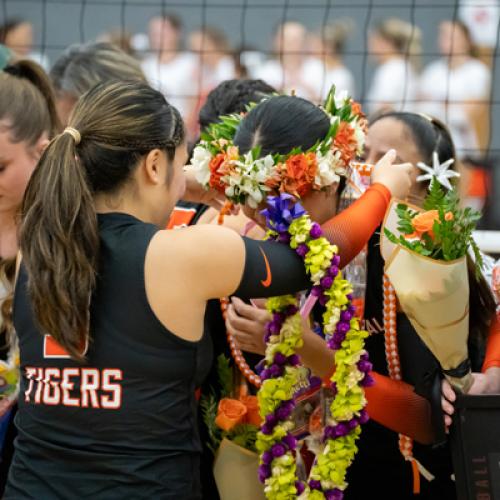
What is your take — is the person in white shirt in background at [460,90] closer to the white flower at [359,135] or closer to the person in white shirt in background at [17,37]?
the person in white shirt in background at [17,37]

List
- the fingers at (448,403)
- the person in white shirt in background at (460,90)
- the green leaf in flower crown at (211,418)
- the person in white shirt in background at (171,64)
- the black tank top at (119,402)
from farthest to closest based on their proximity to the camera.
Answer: the person in white shirt in background at (460,90) → the person in white shirt in background at (171,64) → the green leaf in flower crown at (211,418) → the fingers at (448,403) → the black tank top at (119,402)

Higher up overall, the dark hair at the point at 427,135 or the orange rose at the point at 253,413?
the dark hair at the point at 427,135

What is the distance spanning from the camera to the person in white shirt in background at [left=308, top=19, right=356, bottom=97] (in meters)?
8.71

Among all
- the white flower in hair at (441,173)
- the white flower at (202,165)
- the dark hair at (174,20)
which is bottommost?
the white flower in hair at (441,173)

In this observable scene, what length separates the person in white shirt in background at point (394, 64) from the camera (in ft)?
27.5

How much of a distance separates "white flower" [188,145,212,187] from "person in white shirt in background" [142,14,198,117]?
429 centimetres

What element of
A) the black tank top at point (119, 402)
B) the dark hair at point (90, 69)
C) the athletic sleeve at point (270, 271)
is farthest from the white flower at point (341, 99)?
the dark hair at point (90, 69)

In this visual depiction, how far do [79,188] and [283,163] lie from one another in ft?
1.93

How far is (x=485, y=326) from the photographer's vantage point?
296 centimetres

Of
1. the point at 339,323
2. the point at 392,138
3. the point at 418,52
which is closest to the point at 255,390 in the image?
the point at 339,323

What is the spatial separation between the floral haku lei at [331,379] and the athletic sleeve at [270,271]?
0.09ft

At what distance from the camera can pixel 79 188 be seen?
97.3 inches

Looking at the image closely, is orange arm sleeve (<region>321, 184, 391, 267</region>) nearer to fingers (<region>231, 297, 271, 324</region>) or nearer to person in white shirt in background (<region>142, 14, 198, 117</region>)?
fingers (<region>231, 297, 271, 324</region>)

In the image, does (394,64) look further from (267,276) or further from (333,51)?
(267,276)
